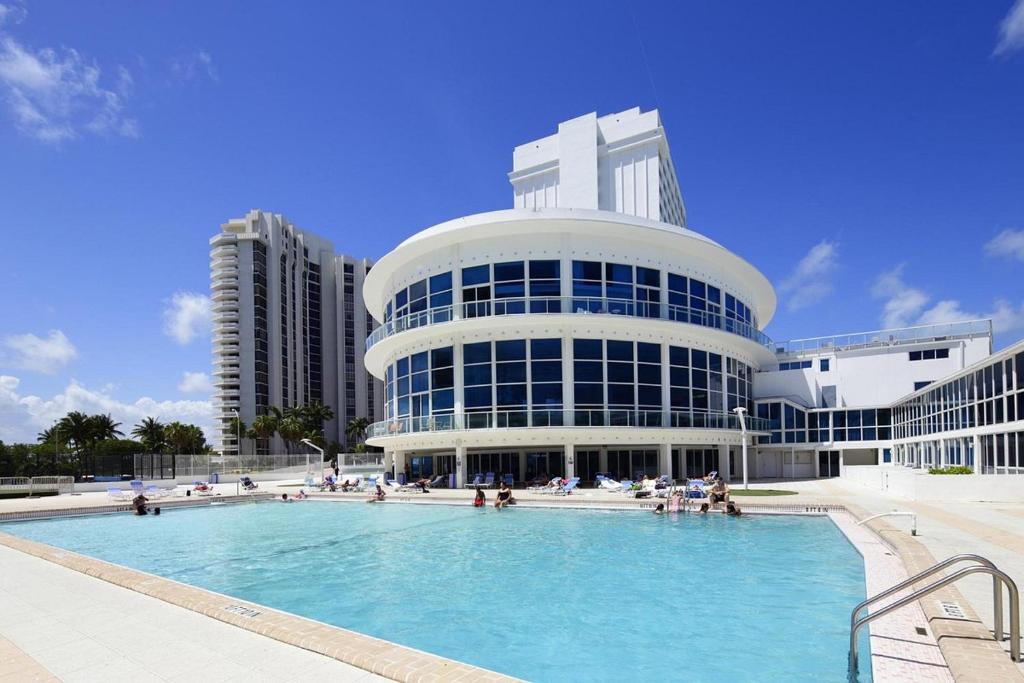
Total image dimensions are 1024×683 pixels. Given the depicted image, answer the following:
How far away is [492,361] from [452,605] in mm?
18368

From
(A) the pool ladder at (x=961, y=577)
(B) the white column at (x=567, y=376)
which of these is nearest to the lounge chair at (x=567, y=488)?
(B) the white column at (x=567, y=376)

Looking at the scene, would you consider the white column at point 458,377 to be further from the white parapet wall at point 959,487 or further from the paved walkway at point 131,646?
the paved walkway at point 131,646

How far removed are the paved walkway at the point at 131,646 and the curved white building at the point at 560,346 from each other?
62.8 ft

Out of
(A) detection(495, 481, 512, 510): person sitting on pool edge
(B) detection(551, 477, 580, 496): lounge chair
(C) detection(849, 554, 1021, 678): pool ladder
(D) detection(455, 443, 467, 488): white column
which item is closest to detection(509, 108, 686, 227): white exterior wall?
(D) detection(455, 443, 467, 488): white column

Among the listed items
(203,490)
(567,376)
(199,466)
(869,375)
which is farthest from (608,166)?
(203,490)

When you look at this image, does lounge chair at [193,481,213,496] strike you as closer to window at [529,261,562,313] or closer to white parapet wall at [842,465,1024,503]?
window at [529,261,562,313]

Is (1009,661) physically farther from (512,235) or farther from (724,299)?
(724,299)

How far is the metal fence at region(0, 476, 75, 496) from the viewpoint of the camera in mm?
30344

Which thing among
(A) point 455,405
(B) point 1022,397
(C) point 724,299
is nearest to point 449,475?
(A) point 455,405

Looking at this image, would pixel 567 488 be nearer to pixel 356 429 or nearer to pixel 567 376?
pixel 567 376

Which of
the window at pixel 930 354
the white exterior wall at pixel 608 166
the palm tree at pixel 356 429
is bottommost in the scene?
the palm tree at pixel 356 429

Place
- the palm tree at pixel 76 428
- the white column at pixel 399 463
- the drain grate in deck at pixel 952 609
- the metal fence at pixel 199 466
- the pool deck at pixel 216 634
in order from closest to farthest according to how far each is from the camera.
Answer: the pool deck at pixel 216 634
the drain grate in deck at pixel 952 609
the white column at pixel 399 463
the metal fence at pixel 199 466
the palm tree at pixel 76 428

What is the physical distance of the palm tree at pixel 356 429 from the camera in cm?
9792

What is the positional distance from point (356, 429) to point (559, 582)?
310 feet
